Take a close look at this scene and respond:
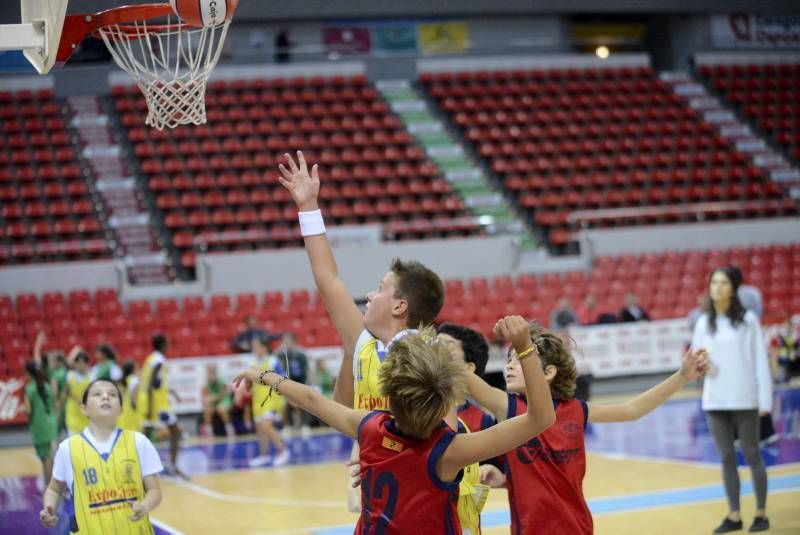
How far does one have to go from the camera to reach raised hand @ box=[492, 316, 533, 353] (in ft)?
10.4

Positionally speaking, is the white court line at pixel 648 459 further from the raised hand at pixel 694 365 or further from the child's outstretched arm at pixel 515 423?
the child's outstretched arm at pixel 515 423

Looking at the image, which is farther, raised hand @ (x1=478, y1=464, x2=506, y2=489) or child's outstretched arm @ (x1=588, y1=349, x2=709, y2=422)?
child's outstretched arm @ (x1=588, y1=349, x2=709, y2=422)

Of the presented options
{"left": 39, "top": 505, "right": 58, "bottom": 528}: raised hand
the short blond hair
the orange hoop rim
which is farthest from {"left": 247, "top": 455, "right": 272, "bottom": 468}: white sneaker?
the short blond hair

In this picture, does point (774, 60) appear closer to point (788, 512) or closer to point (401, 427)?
point (788, 512)

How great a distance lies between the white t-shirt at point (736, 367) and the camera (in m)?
7.34

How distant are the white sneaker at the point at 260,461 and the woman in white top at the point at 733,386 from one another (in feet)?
20.4

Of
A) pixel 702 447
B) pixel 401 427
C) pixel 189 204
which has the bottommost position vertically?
pixel 702 447

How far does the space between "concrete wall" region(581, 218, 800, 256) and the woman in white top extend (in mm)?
12708

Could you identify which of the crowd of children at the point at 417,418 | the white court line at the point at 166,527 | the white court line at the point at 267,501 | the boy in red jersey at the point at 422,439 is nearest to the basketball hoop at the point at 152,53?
the crowd of children at the point at 417,418

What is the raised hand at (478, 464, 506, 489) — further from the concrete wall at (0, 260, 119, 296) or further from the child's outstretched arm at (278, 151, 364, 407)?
the concrete wall at (0, 260, 119, 296)

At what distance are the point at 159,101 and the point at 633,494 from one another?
18.3 feet

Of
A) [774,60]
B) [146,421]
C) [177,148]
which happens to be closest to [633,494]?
[146,421]

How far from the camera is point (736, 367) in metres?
7.38

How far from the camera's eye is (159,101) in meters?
6.36
